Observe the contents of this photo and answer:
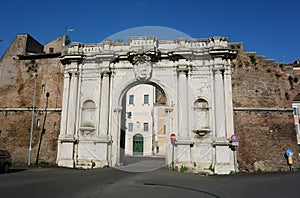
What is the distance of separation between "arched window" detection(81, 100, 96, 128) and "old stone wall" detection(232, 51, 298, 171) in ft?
27.1

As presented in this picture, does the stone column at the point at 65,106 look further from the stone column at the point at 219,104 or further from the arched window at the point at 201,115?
the stone column at the point at 219,104

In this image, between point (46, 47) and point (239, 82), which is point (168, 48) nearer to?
point (239, 82)

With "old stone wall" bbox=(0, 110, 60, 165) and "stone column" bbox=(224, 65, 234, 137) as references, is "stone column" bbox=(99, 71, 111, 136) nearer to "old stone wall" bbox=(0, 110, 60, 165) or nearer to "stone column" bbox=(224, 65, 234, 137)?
"old stone wall" bbox=(0, 110, 60, 165)

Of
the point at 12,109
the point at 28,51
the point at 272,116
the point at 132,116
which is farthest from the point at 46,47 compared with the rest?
the point at 272,116

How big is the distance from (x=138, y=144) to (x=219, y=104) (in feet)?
65.6

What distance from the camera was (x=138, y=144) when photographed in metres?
31.1

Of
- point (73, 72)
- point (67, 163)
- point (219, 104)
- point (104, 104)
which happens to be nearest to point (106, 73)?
point (104, 104)

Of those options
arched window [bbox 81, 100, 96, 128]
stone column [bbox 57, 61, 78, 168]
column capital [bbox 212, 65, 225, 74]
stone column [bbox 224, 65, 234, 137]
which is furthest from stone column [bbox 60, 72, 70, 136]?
stone column [bbox 224, 65, 234, 137]

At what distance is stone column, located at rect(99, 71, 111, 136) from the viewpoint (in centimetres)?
1340

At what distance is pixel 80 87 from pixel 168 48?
5.95 m

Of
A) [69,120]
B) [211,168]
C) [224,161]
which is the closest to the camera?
[224,161]

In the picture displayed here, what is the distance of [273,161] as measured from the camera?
12367mm

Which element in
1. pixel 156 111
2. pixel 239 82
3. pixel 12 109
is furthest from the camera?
pixel 156 111

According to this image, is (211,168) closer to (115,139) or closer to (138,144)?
(115,139)
